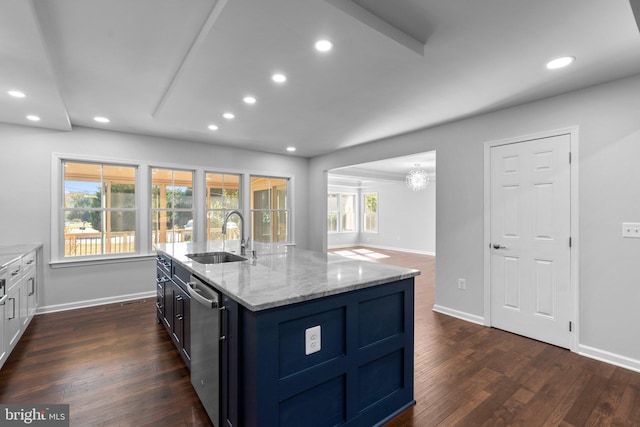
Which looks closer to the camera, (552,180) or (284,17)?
(284,17)

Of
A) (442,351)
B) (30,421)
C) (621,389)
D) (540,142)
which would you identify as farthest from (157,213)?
(621,389)

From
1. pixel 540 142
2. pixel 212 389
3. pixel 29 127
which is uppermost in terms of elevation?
pixel 29 127

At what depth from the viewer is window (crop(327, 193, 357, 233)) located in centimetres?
1101

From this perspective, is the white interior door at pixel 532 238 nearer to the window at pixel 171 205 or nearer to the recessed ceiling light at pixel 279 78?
the recessed ceiling light at pixel 279 78

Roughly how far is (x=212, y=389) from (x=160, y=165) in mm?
3907

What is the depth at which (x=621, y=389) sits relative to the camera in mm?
2240

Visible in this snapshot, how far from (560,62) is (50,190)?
18.6 feet

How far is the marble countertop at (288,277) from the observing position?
4.85 ft

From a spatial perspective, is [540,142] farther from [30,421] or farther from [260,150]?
[30,421]

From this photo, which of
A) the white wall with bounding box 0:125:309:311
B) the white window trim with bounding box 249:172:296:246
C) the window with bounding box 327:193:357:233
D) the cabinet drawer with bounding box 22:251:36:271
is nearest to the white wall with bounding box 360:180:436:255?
the window with bounding box 327:193:357:233

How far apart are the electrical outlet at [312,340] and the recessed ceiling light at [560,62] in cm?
264

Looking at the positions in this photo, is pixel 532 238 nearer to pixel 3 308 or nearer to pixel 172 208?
pixel 3 308

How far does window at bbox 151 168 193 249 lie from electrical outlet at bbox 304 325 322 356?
3.97 meters

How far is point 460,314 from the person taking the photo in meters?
3.72
